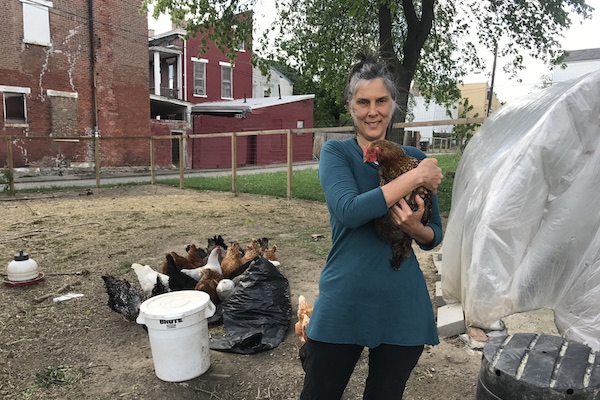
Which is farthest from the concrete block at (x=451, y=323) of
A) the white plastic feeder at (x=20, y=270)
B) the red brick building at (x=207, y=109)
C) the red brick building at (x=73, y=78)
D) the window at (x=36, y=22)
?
the red brick building at (x=207, y=109)

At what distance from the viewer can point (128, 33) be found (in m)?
19.6

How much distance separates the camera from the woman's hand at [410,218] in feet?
4.33

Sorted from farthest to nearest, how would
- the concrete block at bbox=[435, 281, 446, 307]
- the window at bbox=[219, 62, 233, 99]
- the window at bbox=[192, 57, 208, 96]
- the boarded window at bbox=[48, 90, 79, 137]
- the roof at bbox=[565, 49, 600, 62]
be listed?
1. the roof at bbox=[565, 49, 600, 62]
2. the window at bbox=[219, 62, 233, 99]
3. the window at bbox=[192, 57, 208, 96]
4. the boarded window at bbox=[48, 90, 79, 137]
5. the concrete block at bbox=[435, 281, 446, 307]

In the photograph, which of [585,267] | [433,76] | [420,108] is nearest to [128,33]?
→ [433,76]

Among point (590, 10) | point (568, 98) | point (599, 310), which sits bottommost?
point (599, 310)

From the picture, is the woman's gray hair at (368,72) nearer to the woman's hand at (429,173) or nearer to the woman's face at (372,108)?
the woman's face at (372,108)

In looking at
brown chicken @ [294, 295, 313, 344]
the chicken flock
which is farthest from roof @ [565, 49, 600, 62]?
brown chicken @ [294, 295, 313, 344]

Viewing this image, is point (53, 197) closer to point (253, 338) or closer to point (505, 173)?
point (253, 338)

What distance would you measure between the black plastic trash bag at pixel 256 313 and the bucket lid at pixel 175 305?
1.77 feet

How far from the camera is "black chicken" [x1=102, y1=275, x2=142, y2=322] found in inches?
136

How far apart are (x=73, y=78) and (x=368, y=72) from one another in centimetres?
1992

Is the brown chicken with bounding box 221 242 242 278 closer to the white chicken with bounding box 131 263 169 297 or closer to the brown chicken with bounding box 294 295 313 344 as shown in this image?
the white chicken with bounding box 131 263 169 297

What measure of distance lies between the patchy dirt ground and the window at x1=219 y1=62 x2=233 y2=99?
19976mm

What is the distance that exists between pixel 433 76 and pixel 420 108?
130 ft
